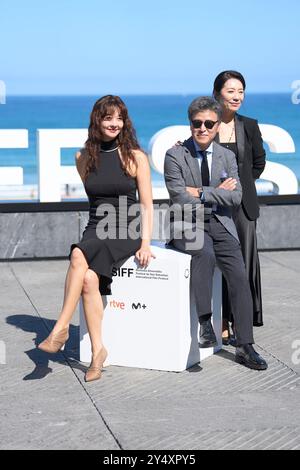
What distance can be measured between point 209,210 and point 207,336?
0.84 m

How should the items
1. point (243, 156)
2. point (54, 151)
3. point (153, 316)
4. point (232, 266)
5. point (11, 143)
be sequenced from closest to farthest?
point (153, 316), point (232, 266), point (243, 156), point (54, 151), point (11, 143)

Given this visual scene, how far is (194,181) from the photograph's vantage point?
627cm

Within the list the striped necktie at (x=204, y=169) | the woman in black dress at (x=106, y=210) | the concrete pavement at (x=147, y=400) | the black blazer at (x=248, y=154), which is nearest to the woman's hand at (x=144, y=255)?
the woman in black dress at (x=106, y=210)

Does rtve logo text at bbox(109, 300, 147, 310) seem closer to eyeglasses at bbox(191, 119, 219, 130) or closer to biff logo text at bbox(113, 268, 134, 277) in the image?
biff logo text at bbox(113, 268, 134, 277)

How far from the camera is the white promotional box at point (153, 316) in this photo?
20.0 feet

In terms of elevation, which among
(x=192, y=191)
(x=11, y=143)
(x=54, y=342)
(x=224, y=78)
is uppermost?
(x=224, y=78)

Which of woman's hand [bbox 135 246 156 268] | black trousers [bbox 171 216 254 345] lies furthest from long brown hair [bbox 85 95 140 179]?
black trousers [bbox 171 216 254 345]

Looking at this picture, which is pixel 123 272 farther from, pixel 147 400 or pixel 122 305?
pixel 147 400

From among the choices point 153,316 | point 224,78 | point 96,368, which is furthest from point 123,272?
point 224,78

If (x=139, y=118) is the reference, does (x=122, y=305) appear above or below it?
below

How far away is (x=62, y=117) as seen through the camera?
273ft

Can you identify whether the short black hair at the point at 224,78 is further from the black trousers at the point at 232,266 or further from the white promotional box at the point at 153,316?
the white promotional box at the point at 153,316

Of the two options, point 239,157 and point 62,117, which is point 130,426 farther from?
point 62,117

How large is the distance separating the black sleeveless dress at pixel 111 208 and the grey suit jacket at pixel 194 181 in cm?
25
